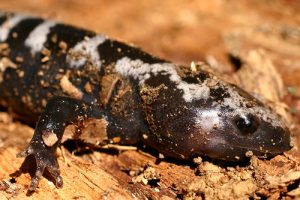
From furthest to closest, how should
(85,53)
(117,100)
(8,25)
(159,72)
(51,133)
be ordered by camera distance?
(8,25)
(85,53)
(117,100)
(159,72)
(51,133)

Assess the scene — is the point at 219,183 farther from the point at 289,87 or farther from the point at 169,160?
the point at 289,87

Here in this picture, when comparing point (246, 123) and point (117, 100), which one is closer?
point (246, 123)

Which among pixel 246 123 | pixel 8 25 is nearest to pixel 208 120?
pixel 246 123

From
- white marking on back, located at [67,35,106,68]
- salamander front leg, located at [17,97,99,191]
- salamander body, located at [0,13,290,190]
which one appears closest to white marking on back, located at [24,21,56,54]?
salamander body, located at [0,13,290,190]

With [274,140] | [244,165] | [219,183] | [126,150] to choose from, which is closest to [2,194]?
[126,150]

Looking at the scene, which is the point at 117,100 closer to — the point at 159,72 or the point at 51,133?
the point at 159,72

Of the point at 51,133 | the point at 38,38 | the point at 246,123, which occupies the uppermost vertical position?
the point at 38,38

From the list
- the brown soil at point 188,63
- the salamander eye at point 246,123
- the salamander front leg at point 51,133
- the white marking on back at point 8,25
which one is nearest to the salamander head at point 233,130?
the salamander eye at point 246,123
